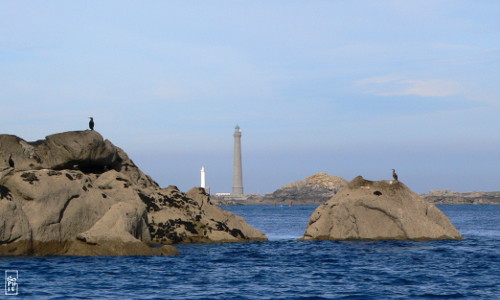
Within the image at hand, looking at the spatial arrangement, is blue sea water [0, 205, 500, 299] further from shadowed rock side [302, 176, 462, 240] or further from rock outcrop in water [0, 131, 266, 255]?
shadowed rock side [302, 176, 462, 240]

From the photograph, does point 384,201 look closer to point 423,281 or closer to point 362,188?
point 362,188

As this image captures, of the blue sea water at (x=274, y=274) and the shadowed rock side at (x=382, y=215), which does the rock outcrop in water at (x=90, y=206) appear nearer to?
the blue sea water at (x=274, y=274)

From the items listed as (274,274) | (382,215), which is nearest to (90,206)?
(274,274)

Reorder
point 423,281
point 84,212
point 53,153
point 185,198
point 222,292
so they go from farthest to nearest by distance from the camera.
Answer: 1. point 185,198
2. point 53,153
3. point 84,212
4. point 423,281
5. point 222,292

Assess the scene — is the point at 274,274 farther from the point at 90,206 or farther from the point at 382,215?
the point at 382,215

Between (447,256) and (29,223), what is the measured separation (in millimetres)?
22134

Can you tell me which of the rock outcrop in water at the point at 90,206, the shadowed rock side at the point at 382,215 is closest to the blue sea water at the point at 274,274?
the rock outcrop in water at the point at 90,206

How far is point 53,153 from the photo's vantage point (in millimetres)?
50094

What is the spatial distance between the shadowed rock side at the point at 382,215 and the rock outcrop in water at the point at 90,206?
6410 mm

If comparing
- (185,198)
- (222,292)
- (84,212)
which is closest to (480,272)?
(222,292)

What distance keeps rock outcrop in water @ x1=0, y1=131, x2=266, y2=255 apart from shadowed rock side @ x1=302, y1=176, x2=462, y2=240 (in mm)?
6410

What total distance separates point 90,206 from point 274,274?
13.4 m

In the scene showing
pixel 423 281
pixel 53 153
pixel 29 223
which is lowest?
pixel 423 281

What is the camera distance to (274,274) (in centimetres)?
3434
